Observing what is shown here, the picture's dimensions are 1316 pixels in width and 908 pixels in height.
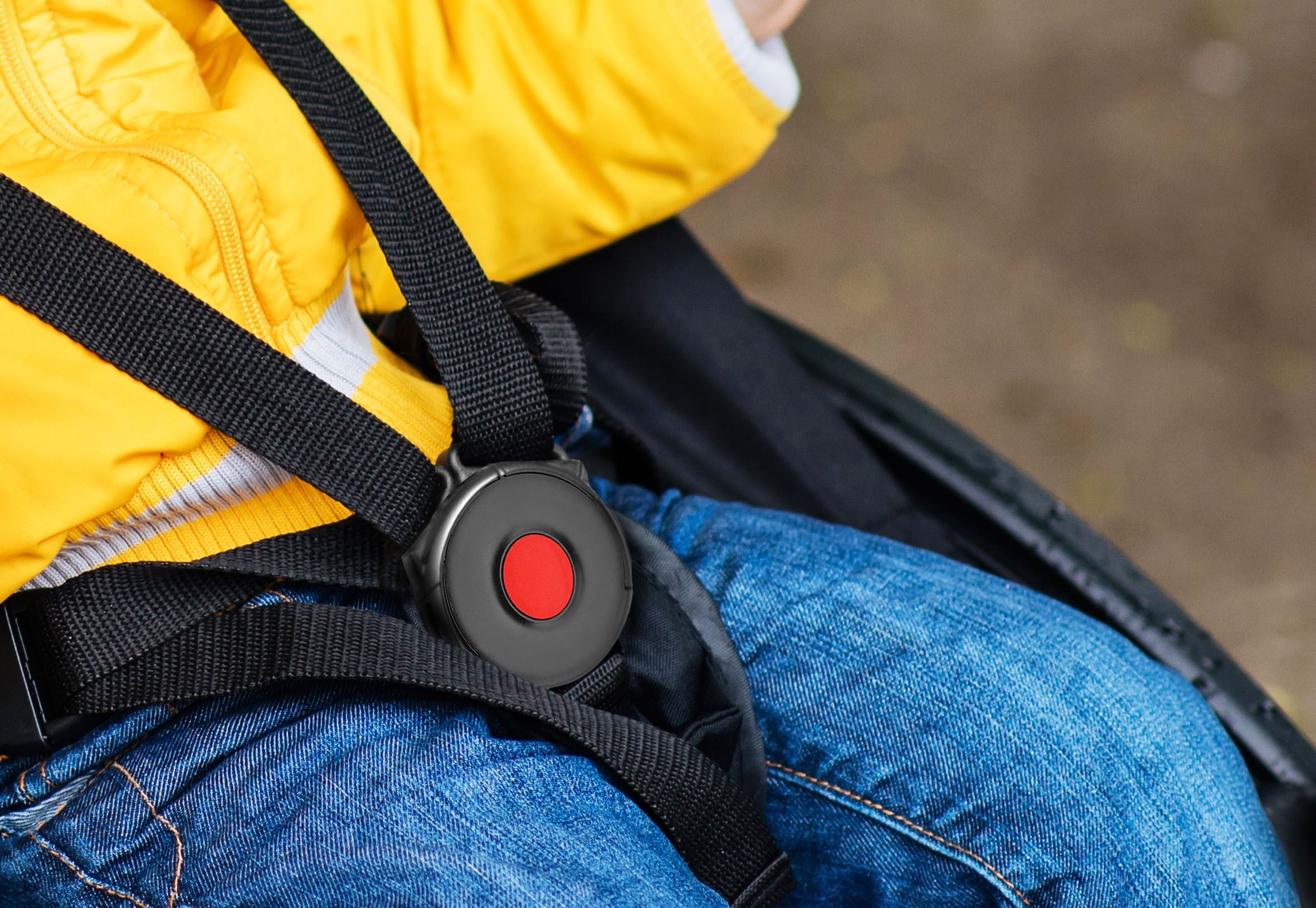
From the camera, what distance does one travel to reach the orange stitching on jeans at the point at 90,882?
465 mm

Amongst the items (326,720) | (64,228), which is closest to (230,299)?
(64,228)

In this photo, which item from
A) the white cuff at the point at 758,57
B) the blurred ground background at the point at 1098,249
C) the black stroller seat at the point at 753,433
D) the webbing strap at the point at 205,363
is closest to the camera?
the webbing strap at the point at 205,363

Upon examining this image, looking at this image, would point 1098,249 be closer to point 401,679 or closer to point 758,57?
point 758,57

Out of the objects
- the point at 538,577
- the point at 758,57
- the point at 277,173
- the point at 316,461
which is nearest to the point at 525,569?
the point at 538,577

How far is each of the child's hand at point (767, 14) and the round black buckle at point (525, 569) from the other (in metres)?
0.30

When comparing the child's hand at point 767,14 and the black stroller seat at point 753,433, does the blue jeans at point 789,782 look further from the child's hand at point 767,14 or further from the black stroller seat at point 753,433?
the child's hand at point 767,14

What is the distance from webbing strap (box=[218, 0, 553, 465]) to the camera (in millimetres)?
516

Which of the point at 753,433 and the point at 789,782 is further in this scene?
the point at 753,433

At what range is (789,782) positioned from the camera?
0.57 m

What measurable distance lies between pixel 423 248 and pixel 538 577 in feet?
0.56

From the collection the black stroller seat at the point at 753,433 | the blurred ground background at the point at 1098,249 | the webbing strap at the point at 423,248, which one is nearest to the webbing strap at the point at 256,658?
the webbing strap at the point at 423,248

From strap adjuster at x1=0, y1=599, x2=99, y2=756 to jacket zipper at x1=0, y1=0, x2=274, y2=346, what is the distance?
0.18m

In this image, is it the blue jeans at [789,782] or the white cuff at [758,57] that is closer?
the blue jeans at [789,782]

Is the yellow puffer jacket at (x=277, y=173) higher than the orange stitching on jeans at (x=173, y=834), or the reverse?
the yellow puffer jacket at (x=277, y=173)
